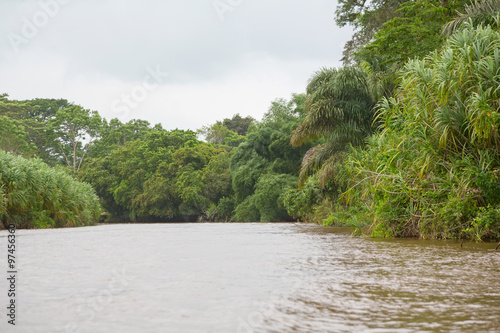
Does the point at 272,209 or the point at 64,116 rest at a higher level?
the point at 64,116

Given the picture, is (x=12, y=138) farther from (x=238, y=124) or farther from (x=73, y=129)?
(x=238, y=124)

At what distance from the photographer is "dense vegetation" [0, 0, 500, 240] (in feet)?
23.4

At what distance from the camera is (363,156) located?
11.1 metres

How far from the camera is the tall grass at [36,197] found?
13414 mm

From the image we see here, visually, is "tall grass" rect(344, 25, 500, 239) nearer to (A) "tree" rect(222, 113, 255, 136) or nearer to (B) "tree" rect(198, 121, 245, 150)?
(B) "tree" rect(198, 121, 245, 150)

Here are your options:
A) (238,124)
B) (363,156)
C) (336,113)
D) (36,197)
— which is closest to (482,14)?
(363,156)

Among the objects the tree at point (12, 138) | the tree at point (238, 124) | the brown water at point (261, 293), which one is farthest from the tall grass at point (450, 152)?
the tree at point (238, 124)

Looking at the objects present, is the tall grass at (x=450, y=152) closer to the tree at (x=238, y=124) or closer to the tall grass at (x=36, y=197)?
the tall grass at (x=36, y=197)

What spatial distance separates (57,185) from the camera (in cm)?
1633

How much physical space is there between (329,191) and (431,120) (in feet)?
32.3

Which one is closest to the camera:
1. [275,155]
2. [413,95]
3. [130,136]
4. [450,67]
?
[450,67]

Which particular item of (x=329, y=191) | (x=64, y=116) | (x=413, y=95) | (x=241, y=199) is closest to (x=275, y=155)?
(x=241, y=199)

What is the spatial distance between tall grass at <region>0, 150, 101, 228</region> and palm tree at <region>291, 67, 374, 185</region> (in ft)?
26.0

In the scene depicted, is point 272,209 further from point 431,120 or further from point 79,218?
point 431,120
